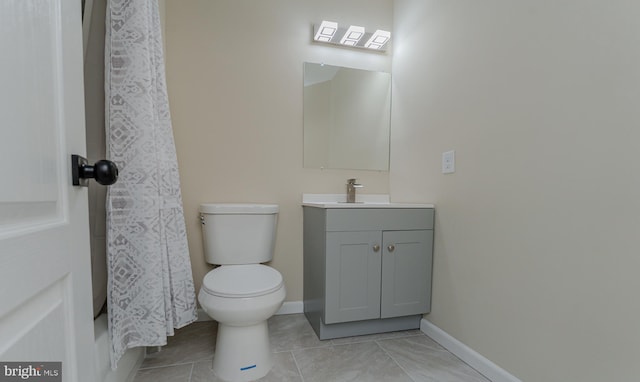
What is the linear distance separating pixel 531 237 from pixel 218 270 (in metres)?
1.50

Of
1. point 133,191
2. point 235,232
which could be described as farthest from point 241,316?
point 133,191

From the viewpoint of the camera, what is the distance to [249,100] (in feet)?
6.24

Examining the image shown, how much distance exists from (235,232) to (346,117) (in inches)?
45.7

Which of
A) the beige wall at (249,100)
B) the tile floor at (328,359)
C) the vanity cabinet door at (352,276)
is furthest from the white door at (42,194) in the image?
the beige wall at (249,100)

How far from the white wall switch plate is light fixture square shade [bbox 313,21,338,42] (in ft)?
3.74

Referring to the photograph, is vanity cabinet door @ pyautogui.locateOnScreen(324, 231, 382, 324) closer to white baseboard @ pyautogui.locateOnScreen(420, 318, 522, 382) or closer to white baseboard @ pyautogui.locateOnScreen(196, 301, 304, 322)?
white baseboard @ pyautogui.locateOnScreen(420, 318, 522, 382)

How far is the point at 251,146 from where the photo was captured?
75.3 inches

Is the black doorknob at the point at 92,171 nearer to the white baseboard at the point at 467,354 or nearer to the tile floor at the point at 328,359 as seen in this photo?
the tile floor at the point at 328,359

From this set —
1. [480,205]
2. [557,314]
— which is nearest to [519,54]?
[480,205]

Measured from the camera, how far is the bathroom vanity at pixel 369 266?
62.0 inches

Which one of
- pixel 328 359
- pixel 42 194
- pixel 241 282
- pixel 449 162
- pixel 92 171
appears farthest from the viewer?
pixel 449 162

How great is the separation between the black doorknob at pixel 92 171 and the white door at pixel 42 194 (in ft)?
0.05

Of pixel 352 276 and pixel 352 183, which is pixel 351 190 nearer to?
pixel 352 183

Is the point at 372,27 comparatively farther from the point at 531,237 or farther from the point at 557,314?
the point at 557,314
